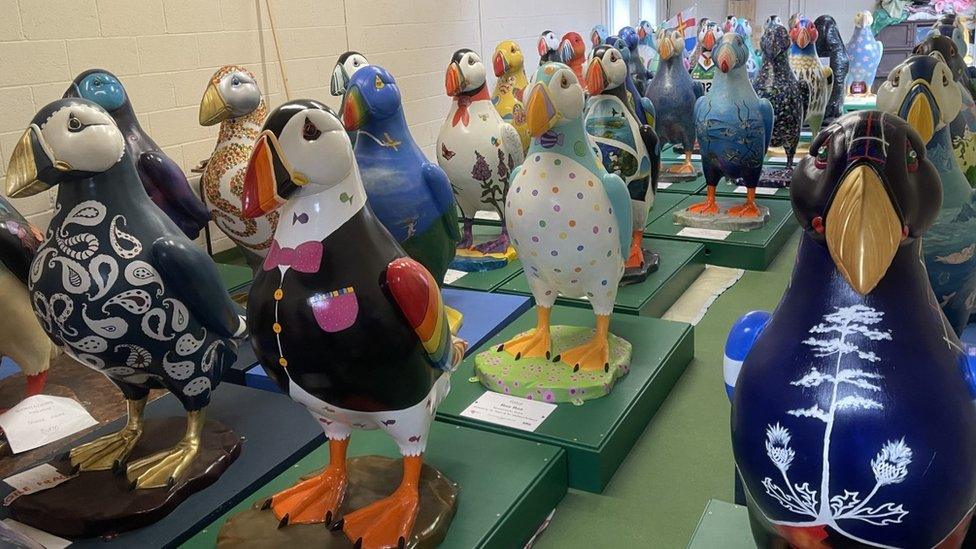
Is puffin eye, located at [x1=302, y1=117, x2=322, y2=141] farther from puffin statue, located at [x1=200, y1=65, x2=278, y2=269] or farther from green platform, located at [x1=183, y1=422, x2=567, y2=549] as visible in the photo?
puffin statue, located at [x1=200, y1=65, x2=278, y2=269]

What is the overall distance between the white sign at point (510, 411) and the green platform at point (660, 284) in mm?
556

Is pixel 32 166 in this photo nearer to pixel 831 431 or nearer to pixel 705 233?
pixel 831 431

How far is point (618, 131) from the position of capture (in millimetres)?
2453

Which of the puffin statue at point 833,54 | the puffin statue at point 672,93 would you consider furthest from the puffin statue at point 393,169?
the puffin statue at point 833,54

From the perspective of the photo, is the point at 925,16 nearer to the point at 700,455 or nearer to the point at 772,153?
the point at 772,153

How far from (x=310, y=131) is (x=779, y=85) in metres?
2.80

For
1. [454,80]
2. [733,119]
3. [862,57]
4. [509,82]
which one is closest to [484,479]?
[454,80]

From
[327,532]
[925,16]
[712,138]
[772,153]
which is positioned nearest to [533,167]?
[327,532]

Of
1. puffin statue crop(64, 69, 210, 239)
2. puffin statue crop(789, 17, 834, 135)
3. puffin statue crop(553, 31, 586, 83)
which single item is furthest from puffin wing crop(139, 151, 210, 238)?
puffin statue crop(789, 17, 834, 135)

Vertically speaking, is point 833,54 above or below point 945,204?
above

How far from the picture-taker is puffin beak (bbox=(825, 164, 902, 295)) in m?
0.90

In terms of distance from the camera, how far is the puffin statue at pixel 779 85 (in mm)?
3451

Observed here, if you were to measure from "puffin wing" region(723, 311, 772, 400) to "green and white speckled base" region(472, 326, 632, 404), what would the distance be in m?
0.72

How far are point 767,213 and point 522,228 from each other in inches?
69.0
